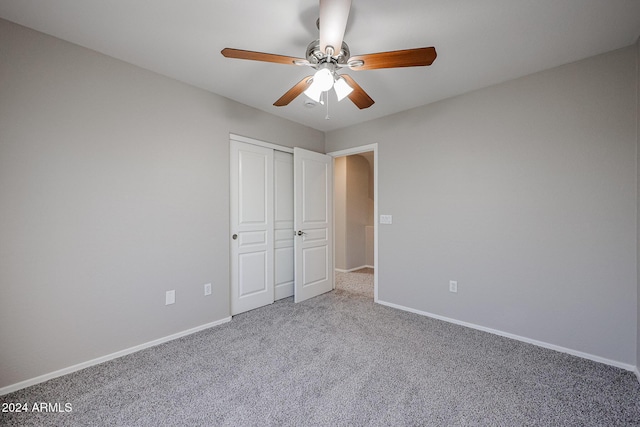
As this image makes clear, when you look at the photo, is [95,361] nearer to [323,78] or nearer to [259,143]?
[259,143]

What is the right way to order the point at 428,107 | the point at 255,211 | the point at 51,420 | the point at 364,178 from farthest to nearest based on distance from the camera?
the point at 364,178 → the point at 255,211 → the point at 428,107 → the point at 51,420

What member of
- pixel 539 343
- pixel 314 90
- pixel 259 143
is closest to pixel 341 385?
pixel 539 343

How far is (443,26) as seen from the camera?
1.76 meters

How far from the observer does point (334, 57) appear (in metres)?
1.63

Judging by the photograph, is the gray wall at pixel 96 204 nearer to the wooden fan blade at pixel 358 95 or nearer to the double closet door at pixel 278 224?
the double closet door at pixel 278 224

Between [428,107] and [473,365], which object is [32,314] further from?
[428,107]

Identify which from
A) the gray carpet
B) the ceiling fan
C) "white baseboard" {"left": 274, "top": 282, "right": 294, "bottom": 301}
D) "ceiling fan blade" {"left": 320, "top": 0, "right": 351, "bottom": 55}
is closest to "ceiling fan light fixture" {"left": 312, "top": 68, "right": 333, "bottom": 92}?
the ceiling fan

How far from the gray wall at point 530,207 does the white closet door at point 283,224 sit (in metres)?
1.43

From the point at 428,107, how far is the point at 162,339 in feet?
12.0

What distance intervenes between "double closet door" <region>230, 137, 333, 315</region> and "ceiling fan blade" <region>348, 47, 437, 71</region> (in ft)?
6.21

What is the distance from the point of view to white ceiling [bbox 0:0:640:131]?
160 cm

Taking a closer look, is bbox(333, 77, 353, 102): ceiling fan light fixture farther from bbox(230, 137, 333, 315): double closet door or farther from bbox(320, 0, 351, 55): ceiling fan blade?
bbox(230, 137, 333, 315): double closet door

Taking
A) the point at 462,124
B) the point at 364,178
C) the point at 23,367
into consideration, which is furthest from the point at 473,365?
the point at 364,178

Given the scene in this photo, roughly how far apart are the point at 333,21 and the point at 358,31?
63cm
